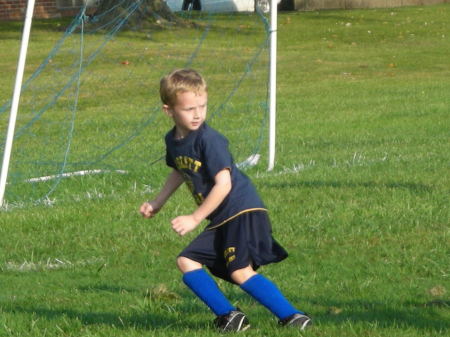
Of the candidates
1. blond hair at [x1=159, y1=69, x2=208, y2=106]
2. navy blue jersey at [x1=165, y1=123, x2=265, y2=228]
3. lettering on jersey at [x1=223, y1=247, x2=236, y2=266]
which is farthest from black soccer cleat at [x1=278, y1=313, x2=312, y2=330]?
blond hair at [x1=159, y1=69, x2=208, y2=106]

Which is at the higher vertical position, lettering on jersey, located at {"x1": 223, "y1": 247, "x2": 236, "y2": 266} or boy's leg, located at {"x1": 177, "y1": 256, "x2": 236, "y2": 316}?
lettering on jersey, located at {"x1": 223, "y1": 247, "x2": 236, "y2": 266}

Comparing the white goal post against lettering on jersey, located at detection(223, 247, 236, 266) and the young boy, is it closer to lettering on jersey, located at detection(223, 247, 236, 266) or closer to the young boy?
the young boy

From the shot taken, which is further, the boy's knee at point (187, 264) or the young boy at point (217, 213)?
the boy's knee at point (187, 264)

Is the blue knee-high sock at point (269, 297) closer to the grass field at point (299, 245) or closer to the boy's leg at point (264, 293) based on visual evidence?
the boy's leg at point (264, 293)

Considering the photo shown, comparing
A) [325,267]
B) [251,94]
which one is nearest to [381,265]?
[325,267]

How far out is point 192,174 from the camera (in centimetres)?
465

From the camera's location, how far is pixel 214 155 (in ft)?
14.9

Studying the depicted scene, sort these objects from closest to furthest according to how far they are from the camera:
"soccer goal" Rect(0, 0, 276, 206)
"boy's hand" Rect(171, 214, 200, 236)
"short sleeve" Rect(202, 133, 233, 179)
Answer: "boy's hand" Rect(171, 214, 200, 236) < "short sleeve" Rect(202, 133, 233, 179) < "soccer goal" Rect(0, 0, 276, 206)

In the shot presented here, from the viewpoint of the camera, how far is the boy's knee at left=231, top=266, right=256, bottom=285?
15.3 feet

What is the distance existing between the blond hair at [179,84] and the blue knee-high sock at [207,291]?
0.76 meters

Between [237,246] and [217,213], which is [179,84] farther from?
[237,246]

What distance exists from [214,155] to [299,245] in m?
2.15

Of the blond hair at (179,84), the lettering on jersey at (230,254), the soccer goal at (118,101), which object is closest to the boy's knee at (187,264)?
the lettering on jersey at (230,254)

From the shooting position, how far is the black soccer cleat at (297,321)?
4.66 meters
